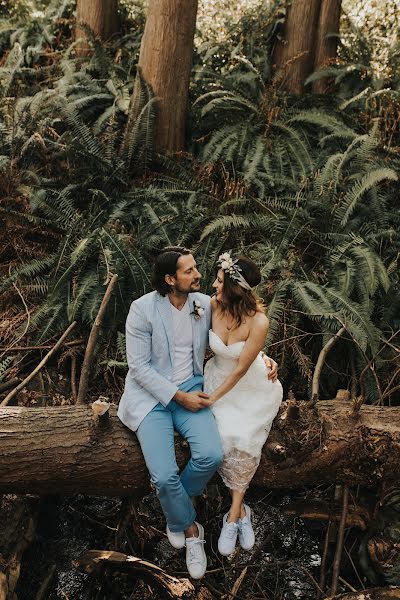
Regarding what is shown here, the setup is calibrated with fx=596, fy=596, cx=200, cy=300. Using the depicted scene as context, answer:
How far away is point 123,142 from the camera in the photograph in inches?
277

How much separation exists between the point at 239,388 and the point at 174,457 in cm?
63

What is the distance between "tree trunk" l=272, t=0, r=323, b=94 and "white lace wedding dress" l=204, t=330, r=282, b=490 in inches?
209

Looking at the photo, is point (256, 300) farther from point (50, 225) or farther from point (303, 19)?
point (303, 19)

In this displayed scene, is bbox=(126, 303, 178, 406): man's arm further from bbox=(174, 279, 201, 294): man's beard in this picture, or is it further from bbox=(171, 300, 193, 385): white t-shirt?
bbox=(174, 279, 201, 294): man's beard

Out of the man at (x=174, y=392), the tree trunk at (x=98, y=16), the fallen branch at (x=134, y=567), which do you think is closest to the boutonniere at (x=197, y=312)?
the man at (x=174, y=392)

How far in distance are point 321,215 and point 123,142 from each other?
2.54m

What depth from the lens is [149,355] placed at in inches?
151

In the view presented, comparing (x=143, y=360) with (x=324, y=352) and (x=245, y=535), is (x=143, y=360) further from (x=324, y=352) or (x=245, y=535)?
(x=324, y=352)

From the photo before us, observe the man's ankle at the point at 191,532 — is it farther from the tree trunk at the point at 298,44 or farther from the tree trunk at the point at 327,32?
the tree trunk at the point at 327,32

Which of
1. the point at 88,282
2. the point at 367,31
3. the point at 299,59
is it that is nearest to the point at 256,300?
the point at 88,282

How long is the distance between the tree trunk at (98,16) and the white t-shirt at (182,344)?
19.8ft

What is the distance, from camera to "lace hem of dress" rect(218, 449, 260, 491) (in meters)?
3.67

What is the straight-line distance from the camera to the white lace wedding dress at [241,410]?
3.66 m

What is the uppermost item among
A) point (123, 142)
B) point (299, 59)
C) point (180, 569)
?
point (299, 59)
